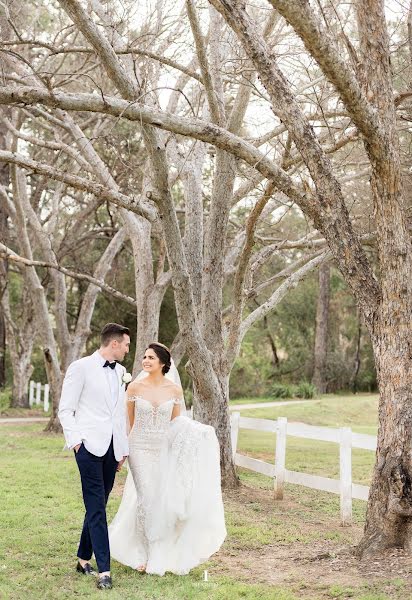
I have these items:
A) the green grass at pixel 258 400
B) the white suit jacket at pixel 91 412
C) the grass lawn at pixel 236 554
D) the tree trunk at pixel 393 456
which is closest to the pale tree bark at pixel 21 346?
the green grass at pixel 258 400

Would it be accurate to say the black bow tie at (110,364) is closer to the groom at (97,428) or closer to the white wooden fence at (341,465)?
the groom at (97,428)

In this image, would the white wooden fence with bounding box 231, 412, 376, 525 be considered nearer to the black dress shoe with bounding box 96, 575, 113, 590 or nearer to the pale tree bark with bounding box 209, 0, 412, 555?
the pale tree bark with bounding box 209, 0, 412, 555

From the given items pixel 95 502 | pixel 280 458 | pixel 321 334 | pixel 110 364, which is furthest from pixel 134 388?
pixel 321 334

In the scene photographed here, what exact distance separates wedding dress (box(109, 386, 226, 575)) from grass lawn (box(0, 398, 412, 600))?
20 centimetres

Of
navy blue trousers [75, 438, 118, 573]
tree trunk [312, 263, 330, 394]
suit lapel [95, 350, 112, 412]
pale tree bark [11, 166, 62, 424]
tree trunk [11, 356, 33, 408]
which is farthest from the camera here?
tree trunk [312, 263, 330, 394]

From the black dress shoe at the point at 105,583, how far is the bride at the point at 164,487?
0.58m

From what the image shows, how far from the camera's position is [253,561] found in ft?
25.9

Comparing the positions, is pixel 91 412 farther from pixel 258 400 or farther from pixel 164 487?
pixel 258 400

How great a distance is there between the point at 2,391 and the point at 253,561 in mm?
23423

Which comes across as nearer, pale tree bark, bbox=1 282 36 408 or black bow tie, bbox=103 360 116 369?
black bow tie, bbox=103 360 116 369

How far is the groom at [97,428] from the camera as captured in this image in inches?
265

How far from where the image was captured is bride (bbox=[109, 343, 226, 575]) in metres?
7.32

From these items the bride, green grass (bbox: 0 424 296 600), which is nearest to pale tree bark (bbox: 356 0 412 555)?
green grass (bbox: 0 424 296 600)

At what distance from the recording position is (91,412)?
6863 mm
